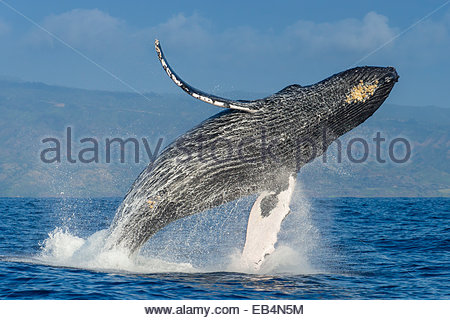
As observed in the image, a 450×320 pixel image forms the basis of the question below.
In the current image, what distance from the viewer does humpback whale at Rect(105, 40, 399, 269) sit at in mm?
12445

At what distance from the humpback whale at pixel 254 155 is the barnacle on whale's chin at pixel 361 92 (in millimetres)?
22

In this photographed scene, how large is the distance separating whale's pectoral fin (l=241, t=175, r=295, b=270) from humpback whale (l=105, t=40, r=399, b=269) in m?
0.02

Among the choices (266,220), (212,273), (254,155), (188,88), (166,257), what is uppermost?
(188,88)

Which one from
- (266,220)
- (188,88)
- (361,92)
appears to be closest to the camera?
(188,88)

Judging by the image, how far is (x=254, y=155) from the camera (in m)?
12.5

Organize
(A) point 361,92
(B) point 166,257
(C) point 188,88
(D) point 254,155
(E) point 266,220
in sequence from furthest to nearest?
(B) point 166,257, (E) point 266,220, (A) point 361,92, (D) point 254,155, (C) point 188,88

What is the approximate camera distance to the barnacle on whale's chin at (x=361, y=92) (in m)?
12.8

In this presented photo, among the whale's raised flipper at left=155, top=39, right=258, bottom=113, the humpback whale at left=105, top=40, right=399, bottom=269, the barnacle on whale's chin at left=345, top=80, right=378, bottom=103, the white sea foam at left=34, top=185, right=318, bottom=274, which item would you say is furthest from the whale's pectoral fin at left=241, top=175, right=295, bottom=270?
the whale's raised flipper at left=155, top=39, right=258, bottom=113

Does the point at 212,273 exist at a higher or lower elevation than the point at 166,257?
lower

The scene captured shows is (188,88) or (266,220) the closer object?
(188,88)

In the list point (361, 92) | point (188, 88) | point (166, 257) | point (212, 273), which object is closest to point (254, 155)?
point (188, 88)

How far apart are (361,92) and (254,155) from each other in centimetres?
274

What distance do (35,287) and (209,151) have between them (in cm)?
453

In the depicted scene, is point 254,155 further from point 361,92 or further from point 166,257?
point 166,257
